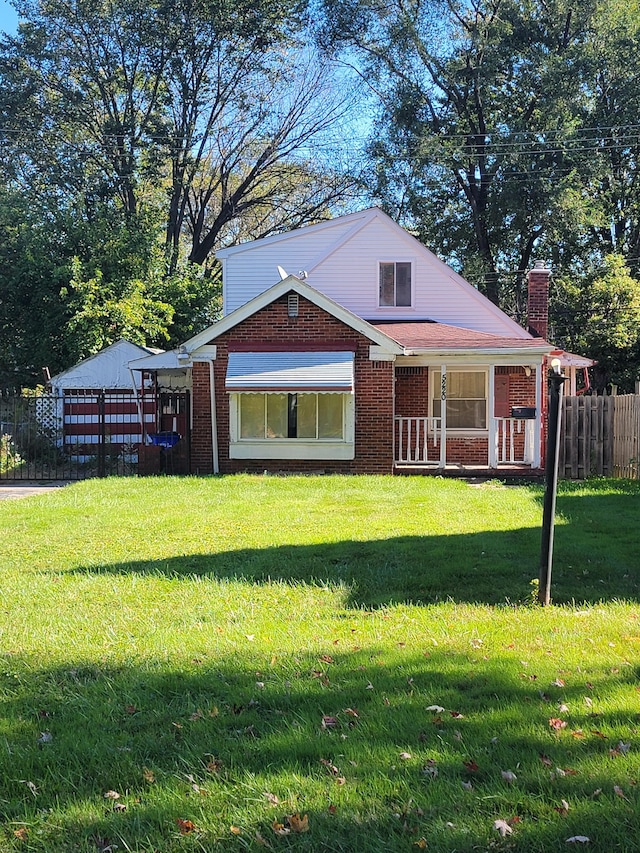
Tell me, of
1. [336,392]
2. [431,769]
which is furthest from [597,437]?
[431,769]

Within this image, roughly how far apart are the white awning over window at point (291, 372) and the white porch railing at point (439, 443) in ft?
6.39

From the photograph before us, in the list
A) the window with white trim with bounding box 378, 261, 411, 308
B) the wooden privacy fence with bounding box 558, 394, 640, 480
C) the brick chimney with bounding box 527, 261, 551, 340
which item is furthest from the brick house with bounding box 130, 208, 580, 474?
the window with white trim with bounding box 378, 261, 411, 308

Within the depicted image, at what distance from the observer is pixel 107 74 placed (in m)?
33.9

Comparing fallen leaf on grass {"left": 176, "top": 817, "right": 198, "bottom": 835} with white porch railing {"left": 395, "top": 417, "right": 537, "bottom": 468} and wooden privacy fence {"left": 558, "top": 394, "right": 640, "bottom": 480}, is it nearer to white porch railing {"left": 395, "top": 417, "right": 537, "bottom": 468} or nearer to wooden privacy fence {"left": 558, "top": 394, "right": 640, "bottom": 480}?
white porch railing {"left": 395, "top": 417, "right": 537, "bottom": 468}

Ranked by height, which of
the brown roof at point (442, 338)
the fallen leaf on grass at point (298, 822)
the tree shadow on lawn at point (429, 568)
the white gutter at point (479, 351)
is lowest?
the fallen leaf on grass at point (298, 822)

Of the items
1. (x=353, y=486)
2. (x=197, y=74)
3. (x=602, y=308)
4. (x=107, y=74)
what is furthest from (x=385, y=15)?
(x=353, y=486)

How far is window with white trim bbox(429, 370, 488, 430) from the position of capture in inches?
730

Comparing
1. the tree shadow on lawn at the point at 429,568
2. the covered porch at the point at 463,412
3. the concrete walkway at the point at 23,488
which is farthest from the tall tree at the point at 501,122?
the tree shadow on lawn at the point at 429,568

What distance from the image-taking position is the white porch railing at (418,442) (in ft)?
56.4

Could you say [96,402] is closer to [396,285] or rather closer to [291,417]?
[291,417]

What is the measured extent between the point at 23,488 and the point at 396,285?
1109 cm

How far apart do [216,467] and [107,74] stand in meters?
24.9

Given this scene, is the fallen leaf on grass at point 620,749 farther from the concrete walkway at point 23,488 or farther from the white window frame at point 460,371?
the white window frame at point 460,371

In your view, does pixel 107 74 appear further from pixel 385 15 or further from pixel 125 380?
pixel 125 380
